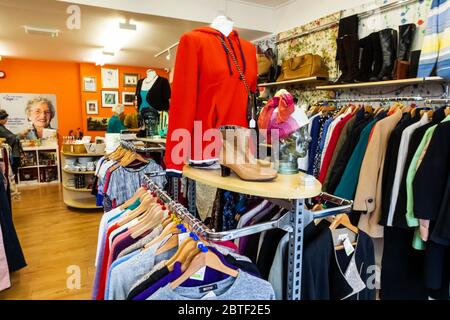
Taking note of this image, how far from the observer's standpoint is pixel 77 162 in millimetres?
4836

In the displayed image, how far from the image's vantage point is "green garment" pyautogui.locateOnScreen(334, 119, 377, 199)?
2.17 metres

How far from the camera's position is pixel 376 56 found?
2.48 meters

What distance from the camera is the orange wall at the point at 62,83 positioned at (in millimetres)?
6938

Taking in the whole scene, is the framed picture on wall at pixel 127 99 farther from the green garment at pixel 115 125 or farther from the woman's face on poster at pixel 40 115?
the green garment at pixel 115 125

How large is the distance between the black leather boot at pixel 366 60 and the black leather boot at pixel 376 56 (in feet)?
0.13

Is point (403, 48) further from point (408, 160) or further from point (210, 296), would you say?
point (210, 296)

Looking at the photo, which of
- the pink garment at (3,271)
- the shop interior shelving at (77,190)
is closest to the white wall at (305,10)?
the shop interior shelving at (77,190)

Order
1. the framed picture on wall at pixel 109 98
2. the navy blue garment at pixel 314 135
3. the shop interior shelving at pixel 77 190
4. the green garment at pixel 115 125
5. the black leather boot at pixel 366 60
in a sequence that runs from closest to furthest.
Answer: the black leather boot at pixel 366 60
the navy blue garment at pixel 314 135
the shop interior shelving at pixel 77 190
the green garment at pixel 115 125
the framed picture on wall at pixel 109 98

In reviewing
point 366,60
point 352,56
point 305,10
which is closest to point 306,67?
point 352,56

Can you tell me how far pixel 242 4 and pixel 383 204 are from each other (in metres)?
2.73

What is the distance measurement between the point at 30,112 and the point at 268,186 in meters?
7.69

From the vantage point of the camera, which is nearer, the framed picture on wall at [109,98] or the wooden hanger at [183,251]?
the wooden hanger at [183,251]

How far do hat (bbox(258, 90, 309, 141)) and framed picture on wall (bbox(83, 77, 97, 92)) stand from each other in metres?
7.33
